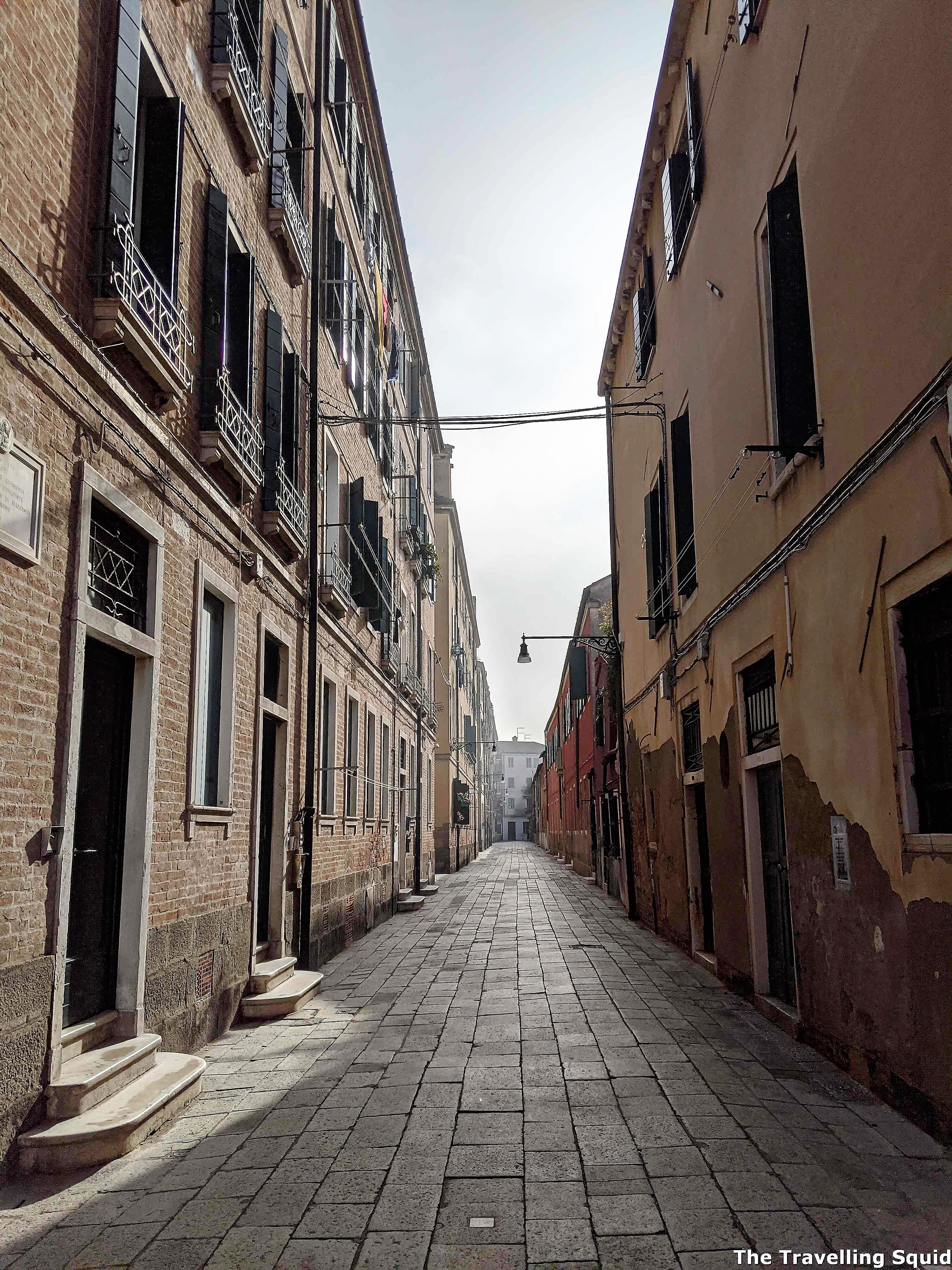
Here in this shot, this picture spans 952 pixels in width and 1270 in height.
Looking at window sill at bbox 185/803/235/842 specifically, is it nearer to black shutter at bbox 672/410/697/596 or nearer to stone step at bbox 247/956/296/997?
stone step at bbox 247/956/296/997

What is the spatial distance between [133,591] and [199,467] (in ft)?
4.49

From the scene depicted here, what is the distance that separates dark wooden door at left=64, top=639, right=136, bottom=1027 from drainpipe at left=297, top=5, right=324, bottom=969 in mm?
4031

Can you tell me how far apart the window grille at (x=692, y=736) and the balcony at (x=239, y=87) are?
6.58 metres

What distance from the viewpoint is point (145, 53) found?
591cm

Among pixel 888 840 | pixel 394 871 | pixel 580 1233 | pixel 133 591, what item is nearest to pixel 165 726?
pixel 133 591

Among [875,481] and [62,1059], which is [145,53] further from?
[62,1059]

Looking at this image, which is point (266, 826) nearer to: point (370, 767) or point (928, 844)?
point (370, 767)

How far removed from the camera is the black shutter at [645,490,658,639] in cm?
1226

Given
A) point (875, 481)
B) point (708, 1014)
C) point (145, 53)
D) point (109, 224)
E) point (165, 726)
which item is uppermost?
point (145, 53)

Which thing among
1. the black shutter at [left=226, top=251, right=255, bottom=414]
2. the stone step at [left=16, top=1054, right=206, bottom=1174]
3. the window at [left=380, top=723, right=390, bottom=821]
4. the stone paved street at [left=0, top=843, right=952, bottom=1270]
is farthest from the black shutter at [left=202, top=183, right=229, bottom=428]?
the window at [left=380, top=723, right=390, bottom=821]

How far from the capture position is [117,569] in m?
5.48

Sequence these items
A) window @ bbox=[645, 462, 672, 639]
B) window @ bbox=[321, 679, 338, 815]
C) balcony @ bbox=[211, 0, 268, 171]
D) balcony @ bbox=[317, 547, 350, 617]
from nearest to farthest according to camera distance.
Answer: balcony @ bbox=[211, 0, 268, 171] → balcony @ bbox=[317, 547, 350, 617] → window @ bbox=[321, 679, 338, 815] → window @ bbox=[645, 462, 672, 639]

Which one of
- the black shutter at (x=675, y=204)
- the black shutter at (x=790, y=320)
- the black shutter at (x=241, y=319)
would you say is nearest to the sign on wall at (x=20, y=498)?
the black shutter at (x=241, y=319)

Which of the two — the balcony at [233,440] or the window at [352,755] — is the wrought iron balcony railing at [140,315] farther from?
the window at [352,755]
